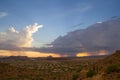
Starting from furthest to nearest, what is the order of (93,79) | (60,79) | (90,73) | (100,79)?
(60,79) → (90,73) → (93,79) → (100,79)

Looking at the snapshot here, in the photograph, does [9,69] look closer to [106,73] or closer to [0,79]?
[0,79]

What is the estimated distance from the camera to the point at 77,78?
50.7 meters

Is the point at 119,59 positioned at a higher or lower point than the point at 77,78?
higher

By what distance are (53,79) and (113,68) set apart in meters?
43.3

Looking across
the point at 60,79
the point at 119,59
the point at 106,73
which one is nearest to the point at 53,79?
the point at 60,79

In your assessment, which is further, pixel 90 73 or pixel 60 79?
pixel 60 79

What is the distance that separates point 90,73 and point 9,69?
73.7 m

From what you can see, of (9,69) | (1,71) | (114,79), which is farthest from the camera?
(9,69)

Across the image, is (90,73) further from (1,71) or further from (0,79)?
(1,71)

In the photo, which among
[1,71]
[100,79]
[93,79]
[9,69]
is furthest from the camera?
[9,69]

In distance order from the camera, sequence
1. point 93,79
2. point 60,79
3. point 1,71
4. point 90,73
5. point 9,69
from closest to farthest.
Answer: point 93,79
point 90,73
point 60,79
point 1,71
point 9,69

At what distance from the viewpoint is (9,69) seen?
369ft

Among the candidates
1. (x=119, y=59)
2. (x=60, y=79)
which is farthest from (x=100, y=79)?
(x=60, y=79)

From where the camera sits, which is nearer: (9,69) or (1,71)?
(1,71)
